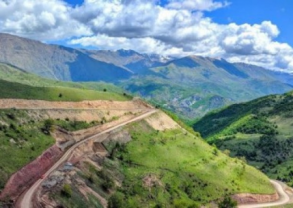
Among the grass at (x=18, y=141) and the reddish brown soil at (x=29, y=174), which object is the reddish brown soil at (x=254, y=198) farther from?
the grass at (x=18, y=141)

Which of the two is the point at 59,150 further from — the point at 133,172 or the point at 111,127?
the point at 111,127

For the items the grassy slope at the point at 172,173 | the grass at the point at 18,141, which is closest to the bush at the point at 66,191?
the grass at the point at 18,141

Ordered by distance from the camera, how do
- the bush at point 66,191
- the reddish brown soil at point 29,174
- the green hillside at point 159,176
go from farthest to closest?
the green hillside at point 159,176 → the bush at point 66,191 → the reddish brown soil at point 29,174

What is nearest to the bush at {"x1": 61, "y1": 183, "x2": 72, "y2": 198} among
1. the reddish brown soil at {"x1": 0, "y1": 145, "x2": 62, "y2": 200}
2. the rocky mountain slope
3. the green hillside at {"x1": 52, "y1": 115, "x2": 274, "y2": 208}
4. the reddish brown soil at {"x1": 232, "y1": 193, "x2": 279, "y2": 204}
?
the rocky mountain slope

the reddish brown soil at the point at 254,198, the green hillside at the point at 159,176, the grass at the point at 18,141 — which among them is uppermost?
the grass at the point at 18,141

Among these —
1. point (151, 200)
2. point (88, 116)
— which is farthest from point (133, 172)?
point (88, 116)

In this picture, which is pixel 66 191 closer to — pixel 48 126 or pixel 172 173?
pixel 48 126

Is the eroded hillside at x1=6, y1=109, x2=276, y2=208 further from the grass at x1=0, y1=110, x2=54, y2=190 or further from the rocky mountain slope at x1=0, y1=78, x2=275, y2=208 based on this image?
the grass at x1=0, y1=110, x2=54, y2=190

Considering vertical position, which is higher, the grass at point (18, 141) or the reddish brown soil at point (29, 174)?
the grass at point (18, 141)
